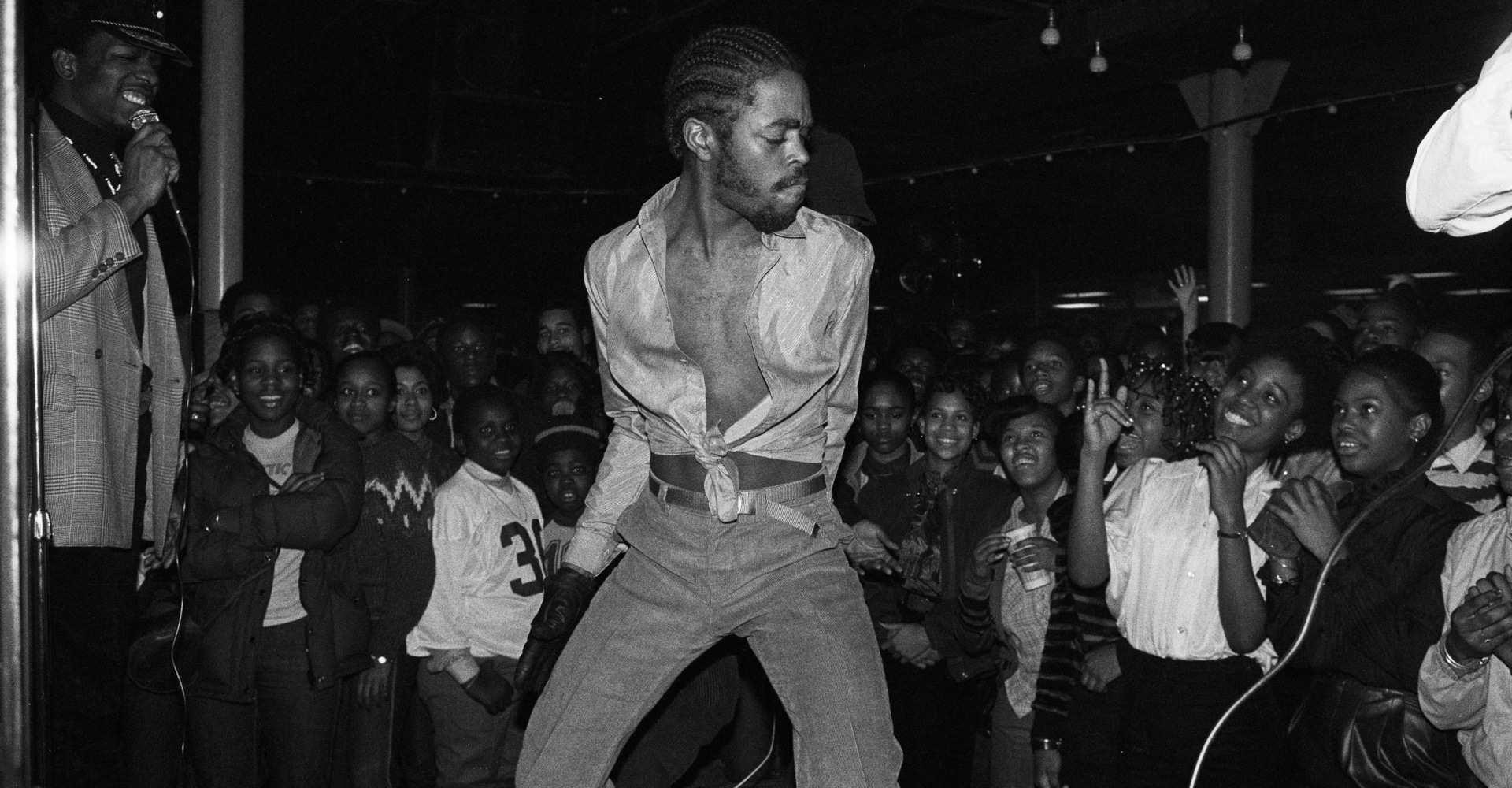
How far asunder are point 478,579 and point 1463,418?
135 inches

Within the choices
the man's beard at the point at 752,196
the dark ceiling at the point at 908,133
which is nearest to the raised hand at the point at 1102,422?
the man's beard at the point at 752,196

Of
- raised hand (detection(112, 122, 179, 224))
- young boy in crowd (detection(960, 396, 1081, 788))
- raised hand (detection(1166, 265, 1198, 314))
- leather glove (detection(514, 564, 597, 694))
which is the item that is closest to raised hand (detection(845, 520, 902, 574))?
leather glove (detection(514, 564, 597, 694))

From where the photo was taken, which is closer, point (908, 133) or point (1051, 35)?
point (1051, 35)

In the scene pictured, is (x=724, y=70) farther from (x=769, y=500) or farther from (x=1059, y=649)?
(x=1059, y=649)

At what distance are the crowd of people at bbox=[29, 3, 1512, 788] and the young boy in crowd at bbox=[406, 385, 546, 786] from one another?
0.02 metres

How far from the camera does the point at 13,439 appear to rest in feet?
7.32

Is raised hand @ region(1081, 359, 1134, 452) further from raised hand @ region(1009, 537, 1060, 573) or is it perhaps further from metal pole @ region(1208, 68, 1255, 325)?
metal pole @ region(1208, 68, 1255, 325)

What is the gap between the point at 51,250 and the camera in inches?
119

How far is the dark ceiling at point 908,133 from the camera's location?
11203 mm

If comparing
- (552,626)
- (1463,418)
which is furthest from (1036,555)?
(552,626)

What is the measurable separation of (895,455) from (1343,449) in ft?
7.43

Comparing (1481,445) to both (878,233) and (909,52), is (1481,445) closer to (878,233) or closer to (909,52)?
(909,52)

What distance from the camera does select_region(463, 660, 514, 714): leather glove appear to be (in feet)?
16.8

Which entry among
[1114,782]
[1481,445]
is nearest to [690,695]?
[1114,782]
